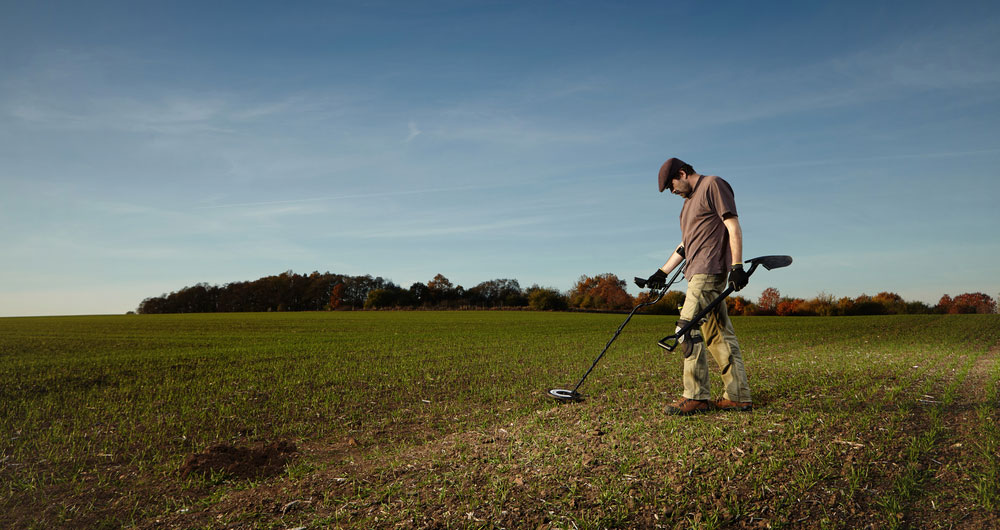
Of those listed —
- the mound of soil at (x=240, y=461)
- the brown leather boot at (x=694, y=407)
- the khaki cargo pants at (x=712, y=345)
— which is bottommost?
the mound of soil at (x=240, y=461)

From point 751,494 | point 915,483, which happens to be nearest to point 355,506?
point 751,494

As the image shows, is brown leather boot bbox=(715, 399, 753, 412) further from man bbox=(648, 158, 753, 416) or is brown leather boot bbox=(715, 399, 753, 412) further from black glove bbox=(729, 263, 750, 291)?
black glove bbox=(729, 263, 750, 291)

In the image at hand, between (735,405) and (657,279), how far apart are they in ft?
5.92

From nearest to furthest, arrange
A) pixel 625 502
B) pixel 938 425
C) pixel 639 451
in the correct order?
pixel 625 502 < pixel 639 451 < pixel 938 425

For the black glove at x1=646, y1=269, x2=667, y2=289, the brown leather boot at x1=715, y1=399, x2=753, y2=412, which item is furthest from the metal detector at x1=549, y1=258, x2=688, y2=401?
the brown leather boot at x1=715, y1=399, x2=753, y2=412

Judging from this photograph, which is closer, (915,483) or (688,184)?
(915,483)

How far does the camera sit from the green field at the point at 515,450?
165 inches

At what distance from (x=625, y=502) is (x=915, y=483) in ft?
7.54

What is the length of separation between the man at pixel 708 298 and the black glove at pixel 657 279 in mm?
769

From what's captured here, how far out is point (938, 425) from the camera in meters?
5.56

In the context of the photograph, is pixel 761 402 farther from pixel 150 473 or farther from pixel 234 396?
pixel 234 396

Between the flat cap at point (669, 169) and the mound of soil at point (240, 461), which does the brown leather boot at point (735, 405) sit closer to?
the flat cap at point (669, 169)

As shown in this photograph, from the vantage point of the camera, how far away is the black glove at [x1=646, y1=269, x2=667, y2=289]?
7.29m

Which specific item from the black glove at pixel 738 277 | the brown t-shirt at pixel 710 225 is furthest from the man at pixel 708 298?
the black glove at pixel 738 277
